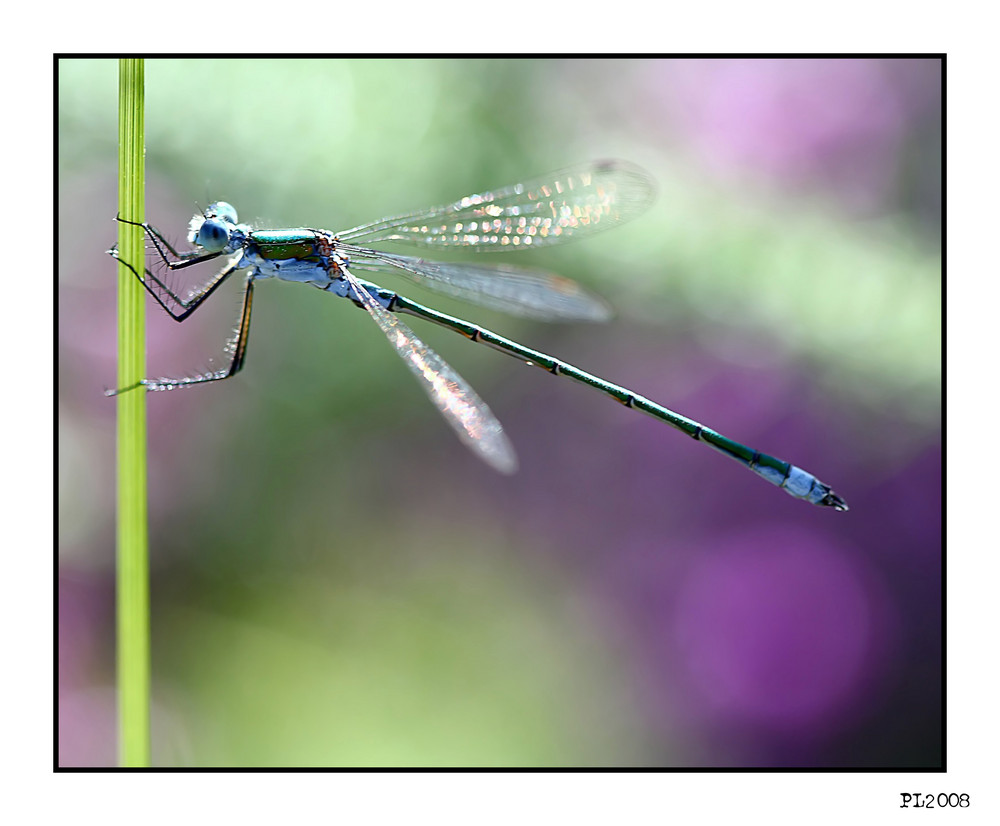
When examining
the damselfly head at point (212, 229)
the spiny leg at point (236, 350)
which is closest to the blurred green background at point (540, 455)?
the spiny leg at point (236, 350)

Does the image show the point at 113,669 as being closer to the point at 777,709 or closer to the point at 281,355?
the point at 281,355

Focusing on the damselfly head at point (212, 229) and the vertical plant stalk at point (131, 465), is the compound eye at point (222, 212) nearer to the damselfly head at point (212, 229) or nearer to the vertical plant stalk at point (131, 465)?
the damselfly head at point (212, 229)

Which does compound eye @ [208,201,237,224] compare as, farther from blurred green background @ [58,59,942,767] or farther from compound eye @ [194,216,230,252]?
blurred green background @ [58,59,942,767]

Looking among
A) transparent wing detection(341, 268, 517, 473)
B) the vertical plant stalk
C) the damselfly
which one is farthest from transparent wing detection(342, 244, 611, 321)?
the vertical plant stalk

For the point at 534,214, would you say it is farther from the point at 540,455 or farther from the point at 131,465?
the point at 131,465
